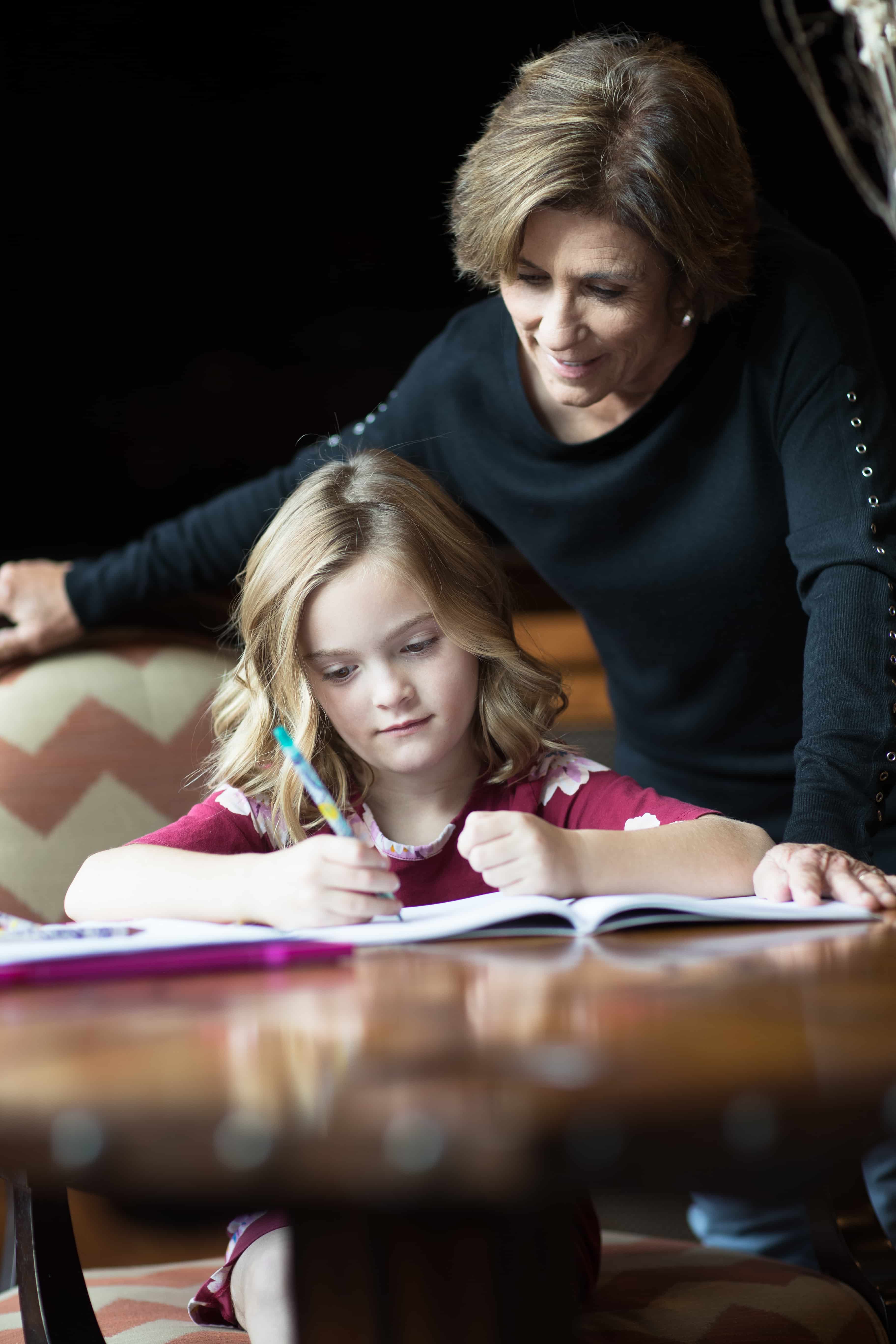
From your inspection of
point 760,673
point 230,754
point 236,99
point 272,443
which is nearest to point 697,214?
point 760,673

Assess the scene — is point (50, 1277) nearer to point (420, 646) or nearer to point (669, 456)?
point (420, 646)

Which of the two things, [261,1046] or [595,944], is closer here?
[261,1046]

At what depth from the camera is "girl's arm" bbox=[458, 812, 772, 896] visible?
0.89 metres

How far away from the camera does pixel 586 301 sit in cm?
115

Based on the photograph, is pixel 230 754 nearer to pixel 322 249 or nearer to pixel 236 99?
pixel 322 249

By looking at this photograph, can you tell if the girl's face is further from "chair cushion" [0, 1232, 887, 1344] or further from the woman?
"chair cushion" [0, 1232, 887, 1344]

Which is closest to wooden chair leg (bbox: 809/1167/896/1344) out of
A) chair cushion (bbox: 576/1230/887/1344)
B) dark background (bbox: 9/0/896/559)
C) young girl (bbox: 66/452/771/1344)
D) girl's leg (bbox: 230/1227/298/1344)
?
chair cushion (bbox: 576/1230/887/1344)

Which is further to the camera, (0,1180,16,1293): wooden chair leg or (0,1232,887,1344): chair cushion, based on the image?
(0,1180,16,1293): wooden chair leg

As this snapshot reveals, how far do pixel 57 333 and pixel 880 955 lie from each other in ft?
7.23

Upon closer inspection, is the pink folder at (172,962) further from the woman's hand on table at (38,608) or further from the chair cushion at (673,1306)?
the woman's hand on table at (38,608)

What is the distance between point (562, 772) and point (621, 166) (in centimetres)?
57

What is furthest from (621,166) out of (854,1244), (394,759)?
(854,1244)

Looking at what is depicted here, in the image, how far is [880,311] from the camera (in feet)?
8.16

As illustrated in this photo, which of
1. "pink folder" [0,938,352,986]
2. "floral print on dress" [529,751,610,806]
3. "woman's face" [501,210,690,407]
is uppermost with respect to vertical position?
"woman's face" [501,210,690,407]
